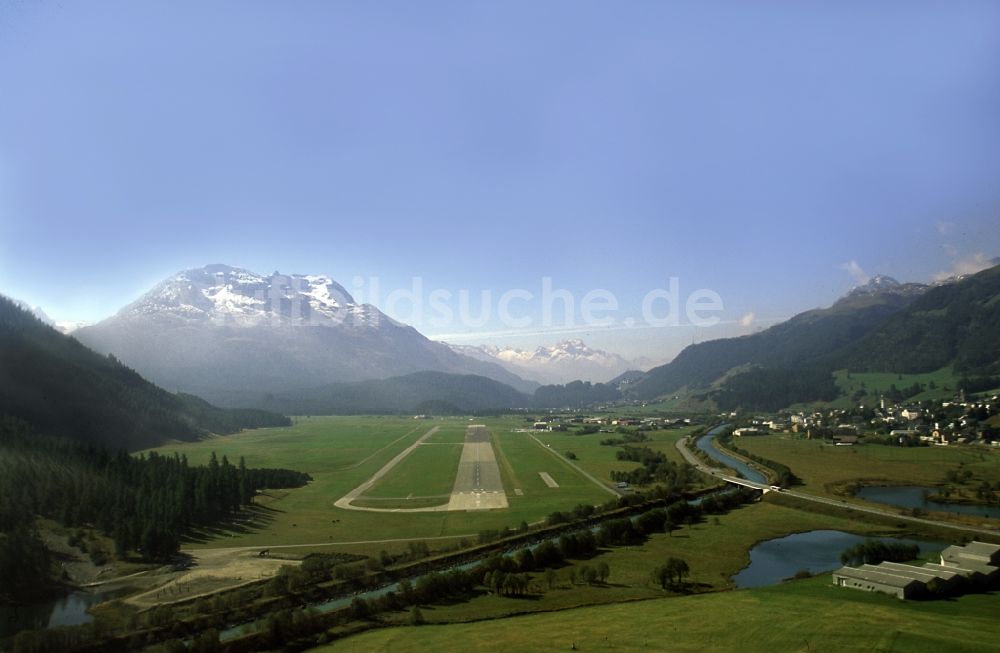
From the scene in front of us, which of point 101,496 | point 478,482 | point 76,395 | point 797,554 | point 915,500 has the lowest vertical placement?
point 797,554

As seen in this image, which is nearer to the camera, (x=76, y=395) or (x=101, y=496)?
(x=101, y=496)

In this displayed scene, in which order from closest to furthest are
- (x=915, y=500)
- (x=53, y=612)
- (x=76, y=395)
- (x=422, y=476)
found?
1. (x=53, y=612)
2. (x=915, y=500)
3. (x=422, y=476)
4. (x=76, y=395)

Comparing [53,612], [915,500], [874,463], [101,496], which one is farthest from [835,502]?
[101,496]

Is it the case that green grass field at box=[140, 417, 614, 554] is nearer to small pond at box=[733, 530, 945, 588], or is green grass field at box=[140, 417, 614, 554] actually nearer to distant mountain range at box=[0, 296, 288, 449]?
distant mountain range at box=[0, 296, 288, 449]

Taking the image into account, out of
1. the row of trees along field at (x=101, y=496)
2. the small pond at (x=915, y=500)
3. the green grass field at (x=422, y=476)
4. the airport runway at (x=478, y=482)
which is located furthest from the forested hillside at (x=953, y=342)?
the row of trees along field at (x=101, y=496)

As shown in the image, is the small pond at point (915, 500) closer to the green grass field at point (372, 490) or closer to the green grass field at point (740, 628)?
the green grass field at point (372, 490)

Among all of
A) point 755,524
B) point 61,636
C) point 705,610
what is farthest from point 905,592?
Result: point 61,636

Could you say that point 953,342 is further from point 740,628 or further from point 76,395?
point 76,395

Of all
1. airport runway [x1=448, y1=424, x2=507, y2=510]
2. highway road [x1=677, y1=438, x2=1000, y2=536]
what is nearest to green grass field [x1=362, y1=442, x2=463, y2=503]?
airport runway [x1=448, y1=424, x2=507, y2=510]
